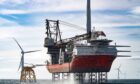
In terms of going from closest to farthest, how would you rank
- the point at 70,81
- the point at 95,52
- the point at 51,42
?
the point at 95,52 → the point at 70,81 → the point at 51,42

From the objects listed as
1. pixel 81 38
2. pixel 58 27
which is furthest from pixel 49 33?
pixel 81 38

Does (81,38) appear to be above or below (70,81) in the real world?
above

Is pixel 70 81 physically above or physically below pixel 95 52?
below

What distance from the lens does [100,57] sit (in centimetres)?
12681

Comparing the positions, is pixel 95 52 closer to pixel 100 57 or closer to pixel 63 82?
pixel 100 57

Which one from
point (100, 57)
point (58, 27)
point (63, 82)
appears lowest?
point (63, 82)

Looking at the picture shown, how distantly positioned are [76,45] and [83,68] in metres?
7.56

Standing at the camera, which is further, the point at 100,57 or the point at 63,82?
the point at 63,82

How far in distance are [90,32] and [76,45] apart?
653 centimetres

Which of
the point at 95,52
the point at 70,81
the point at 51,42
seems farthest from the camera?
the point at 51,42

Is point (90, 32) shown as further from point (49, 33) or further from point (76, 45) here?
point (49, 33)

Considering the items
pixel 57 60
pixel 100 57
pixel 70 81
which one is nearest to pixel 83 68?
pixel 100 57

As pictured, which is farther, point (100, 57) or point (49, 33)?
point (49, 33)

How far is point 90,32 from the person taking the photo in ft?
426
